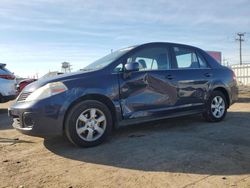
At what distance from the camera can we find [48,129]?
4.84m

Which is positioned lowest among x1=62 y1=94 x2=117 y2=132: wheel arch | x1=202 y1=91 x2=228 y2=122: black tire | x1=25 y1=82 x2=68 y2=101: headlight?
x1=202 y1=91 x2=228 y2=122: black tire

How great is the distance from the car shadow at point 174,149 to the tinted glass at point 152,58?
1.24m

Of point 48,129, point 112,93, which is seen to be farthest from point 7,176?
point 112,93

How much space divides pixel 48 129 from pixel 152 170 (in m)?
1.81

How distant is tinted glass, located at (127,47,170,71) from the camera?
5.91 meters

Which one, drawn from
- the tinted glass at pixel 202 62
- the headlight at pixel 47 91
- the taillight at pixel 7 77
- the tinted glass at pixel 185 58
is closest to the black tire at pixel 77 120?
the headlight at pixel 47 91

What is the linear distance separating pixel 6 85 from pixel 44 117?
5351 millimetres

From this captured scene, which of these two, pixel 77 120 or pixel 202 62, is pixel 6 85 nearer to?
pixel 77 120

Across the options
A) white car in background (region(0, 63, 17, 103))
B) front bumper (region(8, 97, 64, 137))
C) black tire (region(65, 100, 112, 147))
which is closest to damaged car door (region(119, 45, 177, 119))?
black tire (region(65, 100, 112, 147))

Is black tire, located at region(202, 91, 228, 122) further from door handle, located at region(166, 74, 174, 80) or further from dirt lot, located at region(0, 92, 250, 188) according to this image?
door handle, located at region(166, 74, 174, 80)

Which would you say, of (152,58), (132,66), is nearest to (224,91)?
(152,58)

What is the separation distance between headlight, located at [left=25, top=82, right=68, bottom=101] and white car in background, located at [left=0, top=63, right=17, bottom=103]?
16.0 feet

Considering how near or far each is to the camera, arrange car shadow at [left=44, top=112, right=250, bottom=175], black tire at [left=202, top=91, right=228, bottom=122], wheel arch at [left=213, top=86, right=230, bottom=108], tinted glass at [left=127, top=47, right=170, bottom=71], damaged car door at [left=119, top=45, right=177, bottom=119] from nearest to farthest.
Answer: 1. car shadow at [left=44, top=112, right=250, bottom=175]
2. damaged car door at [left=119, top=45, right=177, bottom=119]
3. tinted glass at [left=127, top=47, right=170, bottom=71]
4. black tire at [left=202, top=91, right=228, bottom=122]
5. wheel arch at [left=213, top=86, right=230, bottom=108]

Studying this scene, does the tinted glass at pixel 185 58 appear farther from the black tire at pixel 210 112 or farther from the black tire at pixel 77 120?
the black tire at pixel 77 120
